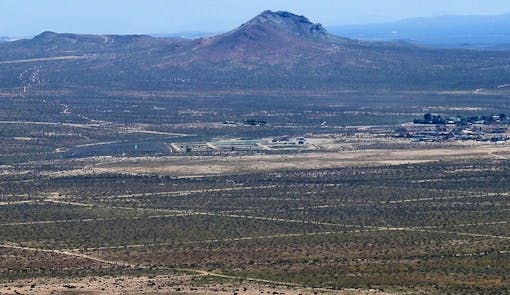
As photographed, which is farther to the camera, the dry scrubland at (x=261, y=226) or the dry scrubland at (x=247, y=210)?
the dry scrubland at (x=247, y=210)

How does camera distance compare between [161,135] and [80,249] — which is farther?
[161,135]

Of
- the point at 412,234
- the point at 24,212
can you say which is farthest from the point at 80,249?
the point at 412,234

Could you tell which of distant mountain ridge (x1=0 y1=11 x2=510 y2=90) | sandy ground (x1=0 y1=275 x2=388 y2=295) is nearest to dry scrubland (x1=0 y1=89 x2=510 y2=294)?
sandy ground (x1=0 y1=275 x2=388 y2=295)

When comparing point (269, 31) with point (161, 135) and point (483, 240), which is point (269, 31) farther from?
point (483, 240)

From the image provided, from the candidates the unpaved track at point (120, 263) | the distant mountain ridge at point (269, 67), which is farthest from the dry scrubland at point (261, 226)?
the distant mountain ridge at point (269, 67)

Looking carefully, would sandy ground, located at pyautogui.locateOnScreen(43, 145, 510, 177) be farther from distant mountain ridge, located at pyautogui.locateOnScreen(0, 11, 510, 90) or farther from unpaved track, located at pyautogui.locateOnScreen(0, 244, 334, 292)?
distant mountain ridge, located at pyautogui.locateOnScreen(0, 11, 510, 90)

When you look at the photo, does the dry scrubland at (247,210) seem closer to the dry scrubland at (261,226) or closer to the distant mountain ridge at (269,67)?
the dry scrubland at (261,226)

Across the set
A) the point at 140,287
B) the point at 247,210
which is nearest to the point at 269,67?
the point at 247,210
